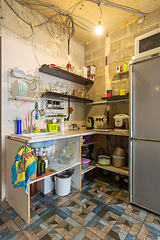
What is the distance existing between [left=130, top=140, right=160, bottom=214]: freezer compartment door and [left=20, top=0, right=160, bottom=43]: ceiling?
212cm

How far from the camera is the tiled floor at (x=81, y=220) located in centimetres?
125

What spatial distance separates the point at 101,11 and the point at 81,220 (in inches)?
118

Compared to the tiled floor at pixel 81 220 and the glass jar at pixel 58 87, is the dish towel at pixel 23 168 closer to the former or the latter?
the tiled floor at pixel 81 220

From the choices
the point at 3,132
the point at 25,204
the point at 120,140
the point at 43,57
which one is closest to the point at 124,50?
the point at 43,57

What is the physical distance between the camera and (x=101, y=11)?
220 cm

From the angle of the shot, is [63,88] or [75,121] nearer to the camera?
[63,88]

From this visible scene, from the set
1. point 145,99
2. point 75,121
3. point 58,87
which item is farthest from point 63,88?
point 145,99

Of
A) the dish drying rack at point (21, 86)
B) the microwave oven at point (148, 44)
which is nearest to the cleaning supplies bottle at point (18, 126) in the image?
the dish drying rack at point (21, 86)

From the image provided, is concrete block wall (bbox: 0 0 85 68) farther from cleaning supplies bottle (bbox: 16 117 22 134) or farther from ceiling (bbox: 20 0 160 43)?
cleaning supplies bottle (bbox: 16 117 22 134)

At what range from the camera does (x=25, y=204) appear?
140 centimetres

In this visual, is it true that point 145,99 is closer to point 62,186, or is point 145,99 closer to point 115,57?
point 115,57

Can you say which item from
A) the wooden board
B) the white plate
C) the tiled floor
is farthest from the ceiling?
the tiled floor

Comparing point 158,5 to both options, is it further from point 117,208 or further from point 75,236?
point 75,236

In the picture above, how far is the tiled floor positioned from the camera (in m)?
1.25
